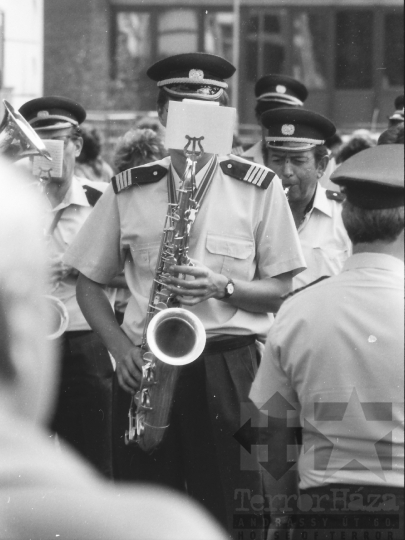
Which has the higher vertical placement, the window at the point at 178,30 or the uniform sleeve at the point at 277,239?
the window at the point at 178,30

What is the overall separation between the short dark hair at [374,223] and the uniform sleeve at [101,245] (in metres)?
1.44

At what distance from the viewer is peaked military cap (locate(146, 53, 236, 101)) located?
371 centimetres

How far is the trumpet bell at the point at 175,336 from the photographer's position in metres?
3.40

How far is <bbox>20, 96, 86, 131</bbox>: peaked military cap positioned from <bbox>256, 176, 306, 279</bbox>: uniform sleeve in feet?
5.94

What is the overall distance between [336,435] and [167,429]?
1.21 metres

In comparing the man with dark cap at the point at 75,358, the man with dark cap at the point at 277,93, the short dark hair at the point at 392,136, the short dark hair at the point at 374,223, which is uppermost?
the man with dark cap at the point at 277,93

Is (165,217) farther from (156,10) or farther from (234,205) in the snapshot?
(156,10)

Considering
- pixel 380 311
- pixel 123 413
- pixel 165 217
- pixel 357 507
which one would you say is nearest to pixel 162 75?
→ pixel 165 217

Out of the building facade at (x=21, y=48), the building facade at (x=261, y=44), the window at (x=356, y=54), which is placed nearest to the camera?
the building facade at (x=21, y=48)

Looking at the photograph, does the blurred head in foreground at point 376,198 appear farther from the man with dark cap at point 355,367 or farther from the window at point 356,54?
the window at point 356,54

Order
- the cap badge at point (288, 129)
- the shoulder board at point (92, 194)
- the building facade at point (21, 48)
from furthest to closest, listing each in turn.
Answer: the building facade at point (21, 48) < the shoulder board at point (92, 194) < the cap badge at point (288, 129)

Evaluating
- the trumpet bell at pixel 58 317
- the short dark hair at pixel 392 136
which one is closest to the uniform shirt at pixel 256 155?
the short dark hair at pixel 392 136

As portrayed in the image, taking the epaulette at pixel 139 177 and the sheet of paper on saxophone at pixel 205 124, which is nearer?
the sheet of paper on saxophone at pixel 205 124

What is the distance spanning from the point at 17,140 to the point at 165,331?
104 centimetres
